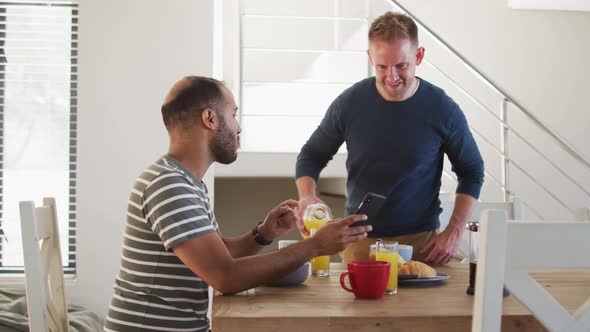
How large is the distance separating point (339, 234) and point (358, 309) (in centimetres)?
15

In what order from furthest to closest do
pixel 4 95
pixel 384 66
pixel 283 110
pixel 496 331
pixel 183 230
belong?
1. pixel 283 110
2. pixel 4 95
3. pixel 384 66
4. pixel 183 230
5. pixel 496 331

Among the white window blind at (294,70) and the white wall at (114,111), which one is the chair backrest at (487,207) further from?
the white window blind at (294,70)

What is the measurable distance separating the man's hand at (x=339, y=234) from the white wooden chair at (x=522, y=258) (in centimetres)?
32

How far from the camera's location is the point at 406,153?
6.17 ft

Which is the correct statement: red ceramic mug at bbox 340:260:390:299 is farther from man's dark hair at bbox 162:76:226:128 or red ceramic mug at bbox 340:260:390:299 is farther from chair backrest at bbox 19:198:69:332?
chair backrest at bbox 19:198:69:332

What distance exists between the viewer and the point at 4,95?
3277 mm

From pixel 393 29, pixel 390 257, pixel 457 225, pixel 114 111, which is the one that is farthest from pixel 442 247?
pixel 114 111

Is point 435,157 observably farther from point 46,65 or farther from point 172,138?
point 46,65

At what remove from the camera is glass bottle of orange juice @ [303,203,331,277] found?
1.52 meters

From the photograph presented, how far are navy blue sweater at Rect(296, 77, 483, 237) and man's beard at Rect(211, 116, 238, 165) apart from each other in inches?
22.7

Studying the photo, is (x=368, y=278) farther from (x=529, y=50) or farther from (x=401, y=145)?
(x=529, y=50)

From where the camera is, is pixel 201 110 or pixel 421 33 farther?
pixel 421 33

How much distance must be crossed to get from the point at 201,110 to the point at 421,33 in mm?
3482

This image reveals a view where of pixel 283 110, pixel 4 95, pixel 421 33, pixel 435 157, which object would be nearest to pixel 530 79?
pixel 421 33
